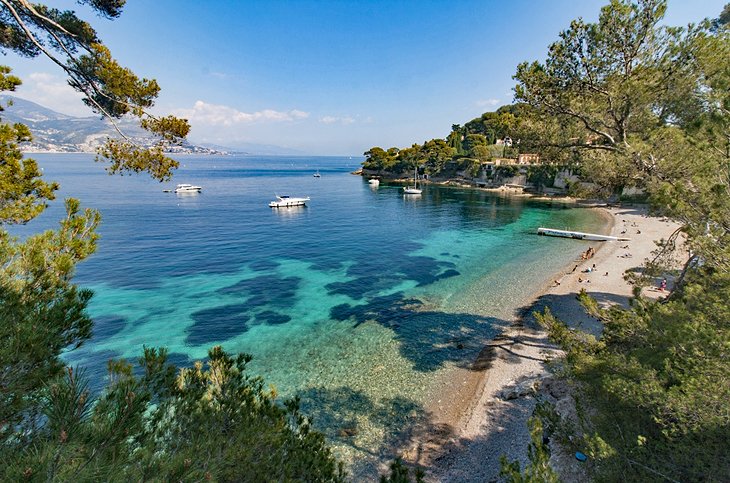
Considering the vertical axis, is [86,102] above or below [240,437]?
above

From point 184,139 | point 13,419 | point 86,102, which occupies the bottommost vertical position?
point 13,419

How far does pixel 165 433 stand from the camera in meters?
4.09

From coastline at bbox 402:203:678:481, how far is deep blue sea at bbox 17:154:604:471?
82 centimetres

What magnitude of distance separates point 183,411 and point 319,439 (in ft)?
7.81

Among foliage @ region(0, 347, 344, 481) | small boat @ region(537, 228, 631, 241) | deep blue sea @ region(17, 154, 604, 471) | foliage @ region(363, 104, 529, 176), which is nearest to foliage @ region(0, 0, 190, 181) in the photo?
foliage @ region(0, 347, 344, 481)

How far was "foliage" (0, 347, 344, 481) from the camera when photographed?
2598mm

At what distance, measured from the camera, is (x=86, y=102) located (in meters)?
8.53

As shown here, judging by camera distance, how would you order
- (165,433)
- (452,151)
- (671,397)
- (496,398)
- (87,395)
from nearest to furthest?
(87,395)
(165,433)
(671,397)
(496,398)
(452,151)

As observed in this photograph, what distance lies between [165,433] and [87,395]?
1616 millimetres

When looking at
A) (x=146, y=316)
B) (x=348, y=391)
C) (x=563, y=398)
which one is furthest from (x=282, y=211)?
(x=563, y=398)

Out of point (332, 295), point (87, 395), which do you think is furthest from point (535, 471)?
point (332, 295)

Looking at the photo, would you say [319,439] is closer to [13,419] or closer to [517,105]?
[13,419]

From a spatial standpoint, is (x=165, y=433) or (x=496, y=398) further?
(x=496, y=398)

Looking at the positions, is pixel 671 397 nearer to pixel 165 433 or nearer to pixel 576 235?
pixel 165 433
